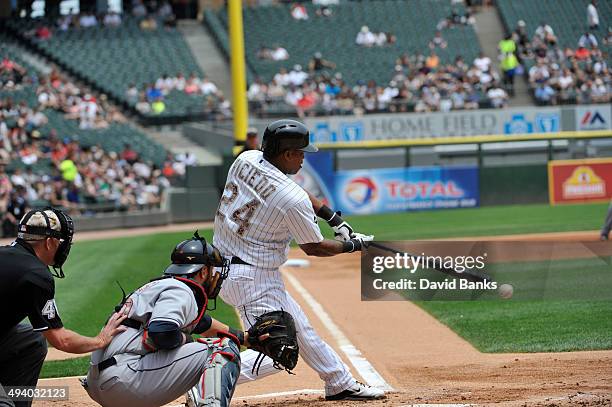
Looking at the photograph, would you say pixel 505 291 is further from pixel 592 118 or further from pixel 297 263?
pixel 592 118

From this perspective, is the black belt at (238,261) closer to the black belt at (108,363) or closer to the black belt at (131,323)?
the black belt at (131,323)

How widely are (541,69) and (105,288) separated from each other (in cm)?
1950

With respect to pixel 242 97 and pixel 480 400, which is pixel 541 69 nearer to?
pixel 242 97

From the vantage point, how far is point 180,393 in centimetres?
503

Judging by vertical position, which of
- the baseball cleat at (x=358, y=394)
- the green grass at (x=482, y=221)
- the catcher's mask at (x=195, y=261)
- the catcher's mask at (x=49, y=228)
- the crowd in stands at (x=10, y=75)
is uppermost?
the crowd in stands at (x=10, y=75)

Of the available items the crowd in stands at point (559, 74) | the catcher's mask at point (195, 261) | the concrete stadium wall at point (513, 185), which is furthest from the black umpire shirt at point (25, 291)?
the crowd in stands at point (559, 74)

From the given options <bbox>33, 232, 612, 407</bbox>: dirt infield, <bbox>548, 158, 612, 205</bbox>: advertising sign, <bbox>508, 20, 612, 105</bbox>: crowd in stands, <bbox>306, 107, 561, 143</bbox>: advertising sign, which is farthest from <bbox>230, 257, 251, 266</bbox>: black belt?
<bbox>508, 20, 612, 105</bbox>: crowd in stands

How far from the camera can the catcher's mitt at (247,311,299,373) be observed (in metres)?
5.50

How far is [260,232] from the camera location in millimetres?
5988

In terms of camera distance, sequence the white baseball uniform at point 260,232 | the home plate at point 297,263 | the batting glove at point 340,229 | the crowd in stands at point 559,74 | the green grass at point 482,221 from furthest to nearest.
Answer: the crowd in stands at point 559,74
the green grass at point 482,221
the home plate at point 297,263
the batting glove at point 340,229
the white baseball uniform at point 260,232

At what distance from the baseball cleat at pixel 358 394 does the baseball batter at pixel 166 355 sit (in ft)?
4.58

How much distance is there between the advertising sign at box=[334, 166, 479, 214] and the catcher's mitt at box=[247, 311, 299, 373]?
53.5 ft

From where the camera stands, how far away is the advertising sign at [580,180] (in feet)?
72.7

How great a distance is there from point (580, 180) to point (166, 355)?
1875 centimetres
